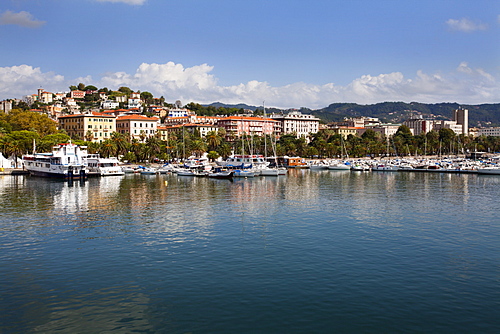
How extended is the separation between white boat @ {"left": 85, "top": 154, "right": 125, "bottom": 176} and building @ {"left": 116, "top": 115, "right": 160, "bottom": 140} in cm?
5872

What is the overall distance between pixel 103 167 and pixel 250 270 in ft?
258

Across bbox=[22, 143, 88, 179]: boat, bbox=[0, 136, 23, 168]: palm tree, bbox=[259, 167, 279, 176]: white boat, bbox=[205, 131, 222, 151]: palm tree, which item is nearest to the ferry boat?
bbox=[259, 167, 279, 176]: white boat

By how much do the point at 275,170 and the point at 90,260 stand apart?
68741mm

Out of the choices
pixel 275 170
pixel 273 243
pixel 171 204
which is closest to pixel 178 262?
pixel 273 243

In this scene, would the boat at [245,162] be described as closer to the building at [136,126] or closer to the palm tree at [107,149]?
the palm tree at [107,149]

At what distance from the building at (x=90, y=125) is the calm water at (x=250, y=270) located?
390 feet

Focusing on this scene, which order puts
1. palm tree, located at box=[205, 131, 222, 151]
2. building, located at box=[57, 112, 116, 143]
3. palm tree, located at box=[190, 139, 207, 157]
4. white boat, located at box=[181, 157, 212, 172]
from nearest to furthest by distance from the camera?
white boat, located at box=[181, 157, 212, 172] → palm tree, located at box=[190, 139, 207, 157] → palm tree, located at box=[205, 131, 222, 151] → building, located at box=[57, 112, 116, 143]

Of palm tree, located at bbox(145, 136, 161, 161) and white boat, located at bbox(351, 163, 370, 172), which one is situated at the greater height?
palm tree, located at bbox(145, 136, 161, 161)

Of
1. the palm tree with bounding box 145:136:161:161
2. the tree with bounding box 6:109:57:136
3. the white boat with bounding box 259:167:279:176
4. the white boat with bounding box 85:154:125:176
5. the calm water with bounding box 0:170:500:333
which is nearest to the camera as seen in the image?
the calm water with bounding box 0:170:500:333

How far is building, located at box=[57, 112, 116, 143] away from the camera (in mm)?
154875

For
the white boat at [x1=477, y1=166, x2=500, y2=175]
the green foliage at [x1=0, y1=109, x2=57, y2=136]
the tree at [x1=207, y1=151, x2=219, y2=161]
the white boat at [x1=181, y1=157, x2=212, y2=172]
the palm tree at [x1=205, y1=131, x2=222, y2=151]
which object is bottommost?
the white boat at [x1=477, y1=166, x2=500, y2=175]

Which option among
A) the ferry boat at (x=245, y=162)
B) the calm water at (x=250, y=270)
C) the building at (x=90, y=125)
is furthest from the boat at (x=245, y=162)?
the building at (x=90, y=125)

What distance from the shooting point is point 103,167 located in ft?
309

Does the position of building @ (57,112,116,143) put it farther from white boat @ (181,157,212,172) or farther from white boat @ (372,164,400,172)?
white boat @ (372,164,400,172)
